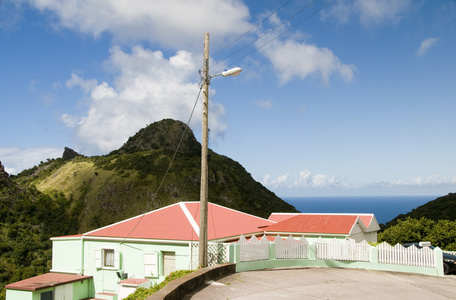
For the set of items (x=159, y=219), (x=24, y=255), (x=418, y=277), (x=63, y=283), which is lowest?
(x=24, y=255)

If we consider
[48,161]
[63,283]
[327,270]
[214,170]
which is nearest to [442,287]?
[327,270]

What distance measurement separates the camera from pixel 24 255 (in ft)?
187

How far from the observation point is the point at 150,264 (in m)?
22.3

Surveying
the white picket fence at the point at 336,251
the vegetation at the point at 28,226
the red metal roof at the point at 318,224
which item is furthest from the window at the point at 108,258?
the vegetation at the point at 28,226

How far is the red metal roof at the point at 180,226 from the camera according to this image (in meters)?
22.2

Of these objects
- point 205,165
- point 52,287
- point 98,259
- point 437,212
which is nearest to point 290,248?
point 205,165

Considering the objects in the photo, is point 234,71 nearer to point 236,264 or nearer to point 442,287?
point 236,264

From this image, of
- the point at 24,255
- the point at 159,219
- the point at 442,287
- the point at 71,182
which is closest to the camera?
the point at 442,287

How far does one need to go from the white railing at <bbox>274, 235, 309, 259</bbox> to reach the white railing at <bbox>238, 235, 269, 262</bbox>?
32.0 inches

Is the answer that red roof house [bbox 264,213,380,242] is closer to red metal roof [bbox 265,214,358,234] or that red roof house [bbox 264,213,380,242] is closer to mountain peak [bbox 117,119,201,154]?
red metal roof [bbox 265,214,358,234]

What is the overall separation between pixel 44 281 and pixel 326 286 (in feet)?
57.8

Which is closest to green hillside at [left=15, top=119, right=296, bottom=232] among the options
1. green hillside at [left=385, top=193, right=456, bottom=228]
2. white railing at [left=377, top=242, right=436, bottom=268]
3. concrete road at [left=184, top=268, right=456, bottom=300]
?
green hillside at [left=385, top=193, right=456, bottom=228]

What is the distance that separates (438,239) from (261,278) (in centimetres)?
1987

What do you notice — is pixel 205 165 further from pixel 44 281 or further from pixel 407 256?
pixel 44 281
